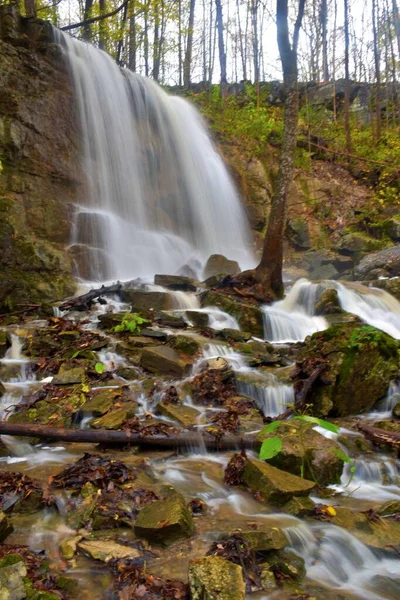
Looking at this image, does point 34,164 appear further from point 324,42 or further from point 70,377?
point 324,42

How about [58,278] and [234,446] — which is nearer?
[234,446]

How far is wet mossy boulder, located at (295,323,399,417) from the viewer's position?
590 cm

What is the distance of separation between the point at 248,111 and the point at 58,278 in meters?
14.7

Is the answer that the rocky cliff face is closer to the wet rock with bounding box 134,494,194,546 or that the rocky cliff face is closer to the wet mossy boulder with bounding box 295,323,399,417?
the wet mossy boulder with bounding box 295,323,399,417

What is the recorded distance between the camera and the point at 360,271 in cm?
1437

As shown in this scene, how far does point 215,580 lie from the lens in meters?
2.43

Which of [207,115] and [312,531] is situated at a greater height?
[207,115]

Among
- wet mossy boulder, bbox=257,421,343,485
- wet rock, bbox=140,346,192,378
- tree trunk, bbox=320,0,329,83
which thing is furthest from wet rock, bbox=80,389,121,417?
tree trunk, bbox=320,0,329,83

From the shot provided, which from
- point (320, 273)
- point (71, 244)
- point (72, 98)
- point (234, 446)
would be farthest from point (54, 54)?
point (234, 446)

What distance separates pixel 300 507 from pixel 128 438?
188 cm

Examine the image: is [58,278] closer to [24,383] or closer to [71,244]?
[71,244]

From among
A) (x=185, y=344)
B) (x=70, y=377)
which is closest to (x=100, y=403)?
(x=70, y=377)

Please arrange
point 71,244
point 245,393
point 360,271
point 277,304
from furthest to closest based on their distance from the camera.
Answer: point 360,271 → point 71,244 → point 277,304 → point 245,393

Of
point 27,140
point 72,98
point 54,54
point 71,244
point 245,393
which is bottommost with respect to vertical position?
point 245,393
